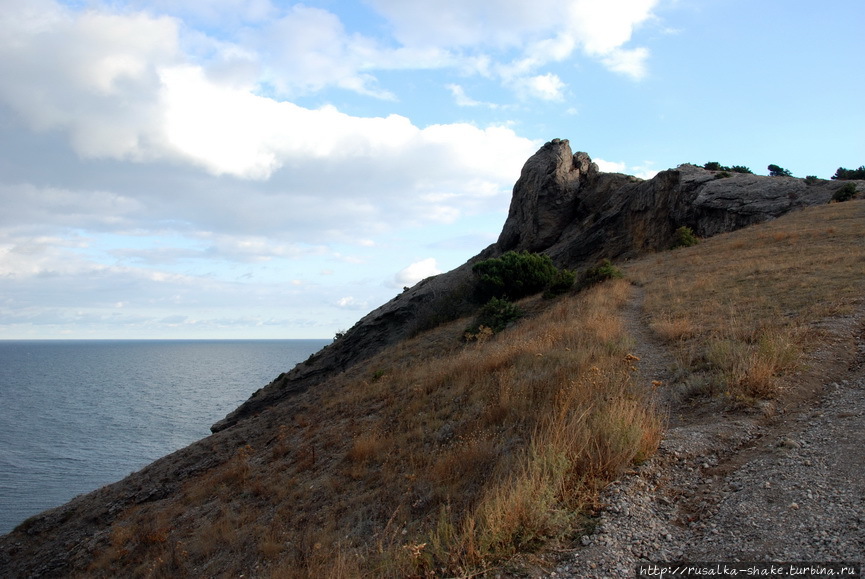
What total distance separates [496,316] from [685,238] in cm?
1324

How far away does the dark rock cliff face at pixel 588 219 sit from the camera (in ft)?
96.3

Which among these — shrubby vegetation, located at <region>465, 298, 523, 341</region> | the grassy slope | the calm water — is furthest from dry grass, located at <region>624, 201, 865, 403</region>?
the calm water

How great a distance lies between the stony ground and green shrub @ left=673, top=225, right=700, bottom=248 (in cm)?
2185

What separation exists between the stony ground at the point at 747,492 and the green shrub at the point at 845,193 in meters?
27.1

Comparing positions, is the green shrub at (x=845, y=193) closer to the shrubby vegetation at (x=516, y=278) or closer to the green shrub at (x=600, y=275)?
the shrubby vegetation at (x=516, y=278)

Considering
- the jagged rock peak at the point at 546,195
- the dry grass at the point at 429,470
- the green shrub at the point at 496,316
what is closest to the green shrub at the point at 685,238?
the jagged rock peak at the point at 546,195

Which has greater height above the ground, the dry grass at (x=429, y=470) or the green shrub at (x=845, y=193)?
the green shrub at (x=845, y=193)

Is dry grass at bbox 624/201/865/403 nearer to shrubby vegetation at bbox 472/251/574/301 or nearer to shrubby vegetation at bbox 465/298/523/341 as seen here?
shrubby vegetation at bbox 472/251/574/301

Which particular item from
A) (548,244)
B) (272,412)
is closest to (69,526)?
(272,412)

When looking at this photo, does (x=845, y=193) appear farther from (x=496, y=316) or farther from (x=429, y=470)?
(x=429, y=470)

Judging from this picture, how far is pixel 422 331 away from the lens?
89.2 ft

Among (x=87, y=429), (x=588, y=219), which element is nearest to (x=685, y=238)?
(x=588, y=219)

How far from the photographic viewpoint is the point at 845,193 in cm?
2930

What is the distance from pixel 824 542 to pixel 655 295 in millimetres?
13550
